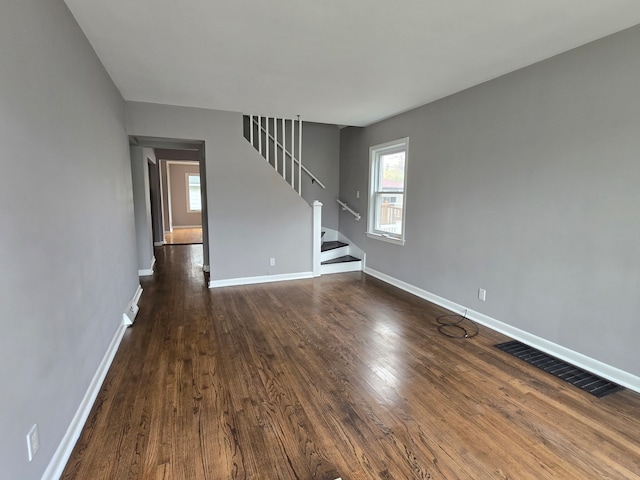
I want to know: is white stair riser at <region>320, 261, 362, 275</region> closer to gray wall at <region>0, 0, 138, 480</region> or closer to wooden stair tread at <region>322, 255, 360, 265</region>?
wooden stair tread at <region>322, 255, 360, 265</region>

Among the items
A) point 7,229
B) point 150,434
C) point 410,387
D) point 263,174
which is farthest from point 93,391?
point 263,174

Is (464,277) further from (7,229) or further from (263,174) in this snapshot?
(7,229)

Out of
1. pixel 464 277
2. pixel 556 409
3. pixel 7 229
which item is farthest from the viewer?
pixel 464 277

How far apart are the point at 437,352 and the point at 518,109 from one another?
2.37m

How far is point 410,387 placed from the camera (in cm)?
238

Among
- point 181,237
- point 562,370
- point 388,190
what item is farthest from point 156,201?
point 562,370

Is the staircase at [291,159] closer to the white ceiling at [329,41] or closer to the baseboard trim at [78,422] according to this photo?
the white ceiling at [329,41]

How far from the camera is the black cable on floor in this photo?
3311mm

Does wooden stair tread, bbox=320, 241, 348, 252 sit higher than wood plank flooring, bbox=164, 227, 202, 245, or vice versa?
wooden stair tread, bbox=320, 241, 348, 252

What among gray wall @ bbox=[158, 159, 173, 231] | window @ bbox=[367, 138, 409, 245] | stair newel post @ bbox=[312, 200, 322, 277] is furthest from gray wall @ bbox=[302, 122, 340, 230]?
gray wall @ bbox=[158, 159, 173, 231]

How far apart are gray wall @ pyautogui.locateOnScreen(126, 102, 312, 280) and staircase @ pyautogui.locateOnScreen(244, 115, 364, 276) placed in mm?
224

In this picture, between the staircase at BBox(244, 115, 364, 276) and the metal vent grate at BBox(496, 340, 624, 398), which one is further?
the staircase at BBox(244, 115, 364, 276)

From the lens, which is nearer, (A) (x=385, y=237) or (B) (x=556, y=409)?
(B) (x=556, y=409)

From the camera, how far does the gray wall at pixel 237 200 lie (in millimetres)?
4348
